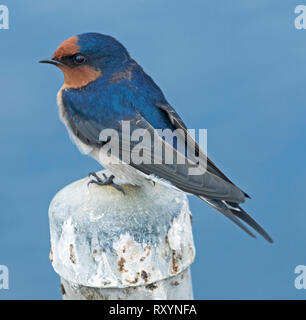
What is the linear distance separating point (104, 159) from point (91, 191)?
0.20 meters

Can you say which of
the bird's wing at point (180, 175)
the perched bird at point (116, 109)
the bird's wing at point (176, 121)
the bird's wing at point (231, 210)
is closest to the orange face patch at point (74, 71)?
the perched bird at point (116, 109)

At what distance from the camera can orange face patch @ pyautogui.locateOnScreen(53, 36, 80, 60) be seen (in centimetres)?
174

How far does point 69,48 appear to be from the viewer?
5.75 ft

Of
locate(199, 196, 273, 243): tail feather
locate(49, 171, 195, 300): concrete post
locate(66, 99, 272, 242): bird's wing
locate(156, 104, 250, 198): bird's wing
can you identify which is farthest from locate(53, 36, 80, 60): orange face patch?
locate(199, 196, 273, 243): tail feather

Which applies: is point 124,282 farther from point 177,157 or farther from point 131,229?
point 177,157

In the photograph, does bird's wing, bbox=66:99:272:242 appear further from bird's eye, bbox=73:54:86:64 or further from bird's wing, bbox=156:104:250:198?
bird's eye, bbox=73:54:86:64

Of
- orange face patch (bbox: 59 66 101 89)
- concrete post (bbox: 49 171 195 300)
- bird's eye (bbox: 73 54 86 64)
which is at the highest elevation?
bird's eye (bbox: 73 54 86 64)

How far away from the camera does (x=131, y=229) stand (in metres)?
1.46

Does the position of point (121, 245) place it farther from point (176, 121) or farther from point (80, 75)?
point (80, 75)

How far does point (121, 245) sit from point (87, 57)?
2.09 ft

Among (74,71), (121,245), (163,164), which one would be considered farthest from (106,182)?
(74,71)

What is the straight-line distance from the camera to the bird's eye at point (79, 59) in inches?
69.9
